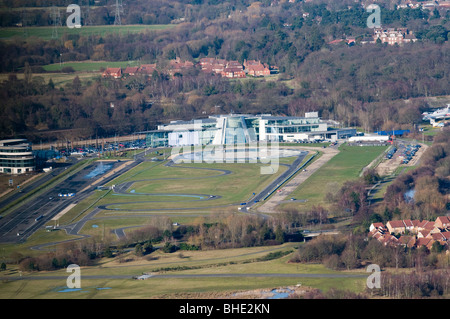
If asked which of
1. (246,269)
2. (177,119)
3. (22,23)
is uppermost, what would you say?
(22,23)

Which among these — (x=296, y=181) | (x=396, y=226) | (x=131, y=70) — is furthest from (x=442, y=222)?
(x=131, y=70)

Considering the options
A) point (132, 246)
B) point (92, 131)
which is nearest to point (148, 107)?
point (92, 131)

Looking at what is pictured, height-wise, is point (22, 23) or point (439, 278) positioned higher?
point (22, 23)

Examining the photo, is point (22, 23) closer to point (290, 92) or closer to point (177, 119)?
point (177, 119)

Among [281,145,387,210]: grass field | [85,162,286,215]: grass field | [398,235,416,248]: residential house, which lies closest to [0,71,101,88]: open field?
[85,162,286,215]: grass field

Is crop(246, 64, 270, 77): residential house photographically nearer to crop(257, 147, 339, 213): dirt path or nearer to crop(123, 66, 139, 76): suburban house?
crop(123, 66, 139, 76): suburban house

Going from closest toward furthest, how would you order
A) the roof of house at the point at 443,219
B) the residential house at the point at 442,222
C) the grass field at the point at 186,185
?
the residential house at the point at 442,222 < the roof of house at the point at 443,219 < the grass field at the point at 186,185

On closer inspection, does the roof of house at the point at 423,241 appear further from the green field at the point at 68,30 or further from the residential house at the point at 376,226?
the green field at the point at 68,30

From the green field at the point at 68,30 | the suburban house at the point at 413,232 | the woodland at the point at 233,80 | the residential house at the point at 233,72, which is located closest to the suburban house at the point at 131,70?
the woodland at the point at 233,80
